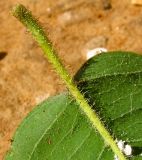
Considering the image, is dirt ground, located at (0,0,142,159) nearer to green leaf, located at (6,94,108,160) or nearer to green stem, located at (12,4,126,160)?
green leaf, located at (6,94,108,160)

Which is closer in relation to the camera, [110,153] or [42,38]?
[42,38]

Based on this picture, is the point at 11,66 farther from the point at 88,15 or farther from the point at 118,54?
the point at 118,54

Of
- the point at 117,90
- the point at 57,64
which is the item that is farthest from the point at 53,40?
the point at 57,64

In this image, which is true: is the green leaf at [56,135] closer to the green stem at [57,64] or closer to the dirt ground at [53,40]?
the green stem at [57,64]

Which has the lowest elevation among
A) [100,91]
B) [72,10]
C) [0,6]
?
[100,91]

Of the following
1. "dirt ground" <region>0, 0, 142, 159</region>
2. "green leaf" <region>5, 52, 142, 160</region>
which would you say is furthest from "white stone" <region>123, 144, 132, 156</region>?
"dirt ground" <region>0, 0, 142, 159</region>

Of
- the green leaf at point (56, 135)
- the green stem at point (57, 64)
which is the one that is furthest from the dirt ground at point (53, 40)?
the green stem at point (57, 64)

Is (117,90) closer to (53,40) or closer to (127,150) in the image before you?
(127,150)

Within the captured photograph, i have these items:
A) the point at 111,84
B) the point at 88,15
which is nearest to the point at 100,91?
the point at 111,84
